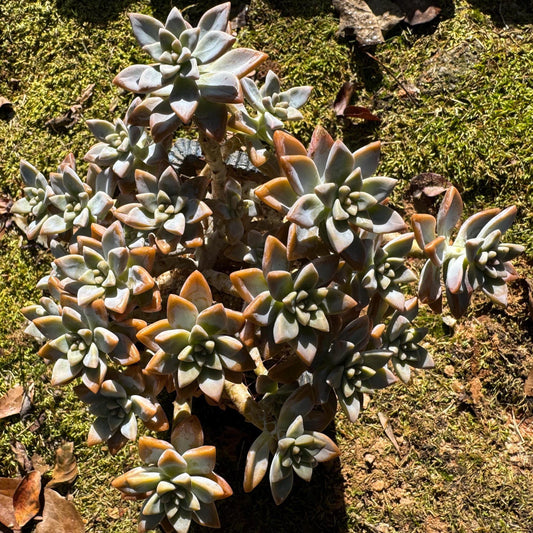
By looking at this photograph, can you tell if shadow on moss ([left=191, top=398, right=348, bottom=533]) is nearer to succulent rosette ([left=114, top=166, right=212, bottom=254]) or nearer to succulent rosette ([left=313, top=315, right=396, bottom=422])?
succulent rosette ([left=313, top=315, right=396, bottom=422])

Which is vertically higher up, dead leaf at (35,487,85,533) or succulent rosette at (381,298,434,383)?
succulent rosette at (381,298,434,383)

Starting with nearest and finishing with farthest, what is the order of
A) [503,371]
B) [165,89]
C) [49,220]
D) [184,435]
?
[165,89], [184,435], [49,220], [503,371]

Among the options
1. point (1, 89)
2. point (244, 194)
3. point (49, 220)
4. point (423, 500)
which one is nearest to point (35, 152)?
point (1, 89)

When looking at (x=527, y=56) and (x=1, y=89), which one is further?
(x=1, y=89)

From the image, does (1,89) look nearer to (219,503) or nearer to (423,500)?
(219,503)

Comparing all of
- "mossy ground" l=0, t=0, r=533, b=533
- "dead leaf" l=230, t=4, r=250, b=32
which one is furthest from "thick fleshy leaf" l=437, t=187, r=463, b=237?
"dead leaf" l=230, t=4, r=250, b=32
